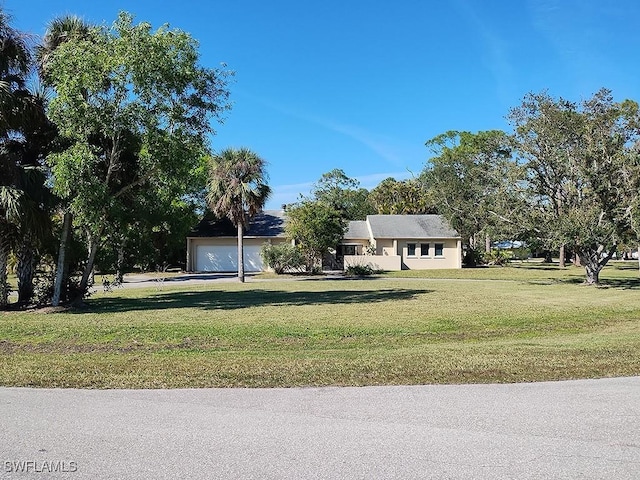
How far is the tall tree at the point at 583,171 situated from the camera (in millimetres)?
26641

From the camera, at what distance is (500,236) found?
99.1 ft

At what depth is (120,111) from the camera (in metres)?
16.6

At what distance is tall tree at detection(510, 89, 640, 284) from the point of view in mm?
26641

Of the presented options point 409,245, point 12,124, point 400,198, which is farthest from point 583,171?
point 400,198

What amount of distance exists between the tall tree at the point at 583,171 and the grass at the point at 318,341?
652 cm

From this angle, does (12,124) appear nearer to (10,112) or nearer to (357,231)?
(10,112)

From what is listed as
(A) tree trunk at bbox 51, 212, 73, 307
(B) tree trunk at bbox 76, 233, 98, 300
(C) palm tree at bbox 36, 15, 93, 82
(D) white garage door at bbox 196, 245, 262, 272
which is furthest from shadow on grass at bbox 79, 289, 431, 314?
(D) white garage door at bbox 196, 245, 262, 272

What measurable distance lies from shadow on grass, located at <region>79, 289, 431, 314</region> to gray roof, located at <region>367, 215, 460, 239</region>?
70.2 feet

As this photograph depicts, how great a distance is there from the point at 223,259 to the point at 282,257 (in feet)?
24.2

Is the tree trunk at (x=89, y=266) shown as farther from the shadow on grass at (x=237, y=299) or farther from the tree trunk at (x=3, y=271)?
the tree trunk at (x=3, y=271)

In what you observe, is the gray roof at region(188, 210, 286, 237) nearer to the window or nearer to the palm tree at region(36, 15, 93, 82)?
the window

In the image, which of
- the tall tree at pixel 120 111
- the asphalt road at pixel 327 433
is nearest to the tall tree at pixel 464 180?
the tall tree at pixel 120 111

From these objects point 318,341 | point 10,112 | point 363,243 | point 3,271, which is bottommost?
point 318,341

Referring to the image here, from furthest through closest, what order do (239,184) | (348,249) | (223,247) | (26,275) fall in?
(348,249) < (223,247) < (239,184) < (26,275)
